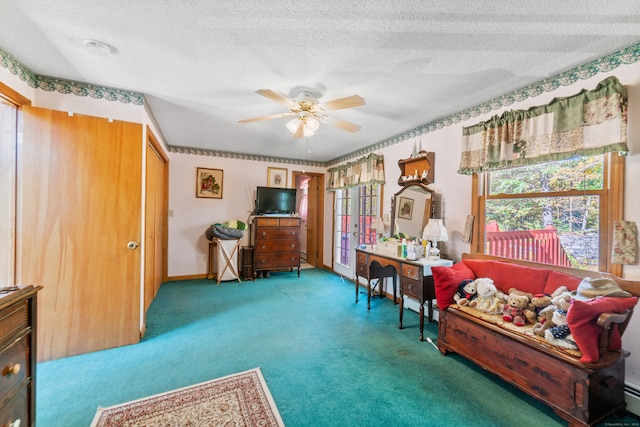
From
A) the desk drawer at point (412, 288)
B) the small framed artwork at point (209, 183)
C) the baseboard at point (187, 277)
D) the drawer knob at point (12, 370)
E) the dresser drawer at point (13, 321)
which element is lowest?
the baseboard at point (187, 277)

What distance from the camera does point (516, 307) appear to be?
1.99 meters

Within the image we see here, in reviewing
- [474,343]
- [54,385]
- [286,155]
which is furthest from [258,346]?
[286,155]

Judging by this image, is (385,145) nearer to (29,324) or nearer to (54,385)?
(29,324)

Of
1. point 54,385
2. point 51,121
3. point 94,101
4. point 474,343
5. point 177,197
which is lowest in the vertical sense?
point 54,385

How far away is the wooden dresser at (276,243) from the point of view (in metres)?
4.86

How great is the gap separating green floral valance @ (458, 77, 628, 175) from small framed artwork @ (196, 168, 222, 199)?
13.3 feet

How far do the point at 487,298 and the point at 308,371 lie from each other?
5.14 ft

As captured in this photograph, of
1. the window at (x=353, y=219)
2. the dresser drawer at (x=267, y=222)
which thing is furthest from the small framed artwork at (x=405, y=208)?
the dresser drawer at (x=267, y=222)

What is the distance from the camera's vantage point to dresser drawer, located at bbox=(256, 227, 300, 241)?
488cm

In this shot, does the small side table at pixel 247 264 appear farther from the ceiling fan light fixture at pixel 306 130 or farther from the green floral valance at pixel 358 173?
the ceiling fan light fixture at pixel 306 130

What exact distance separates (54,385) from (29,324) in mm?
1104

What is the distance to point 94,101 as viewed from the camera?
2.39m

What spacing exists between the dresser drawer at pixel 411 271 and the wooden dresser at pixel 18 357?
269 centimetres

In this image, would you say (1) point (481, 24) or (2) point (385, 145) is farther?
(2) point (385, 145)
